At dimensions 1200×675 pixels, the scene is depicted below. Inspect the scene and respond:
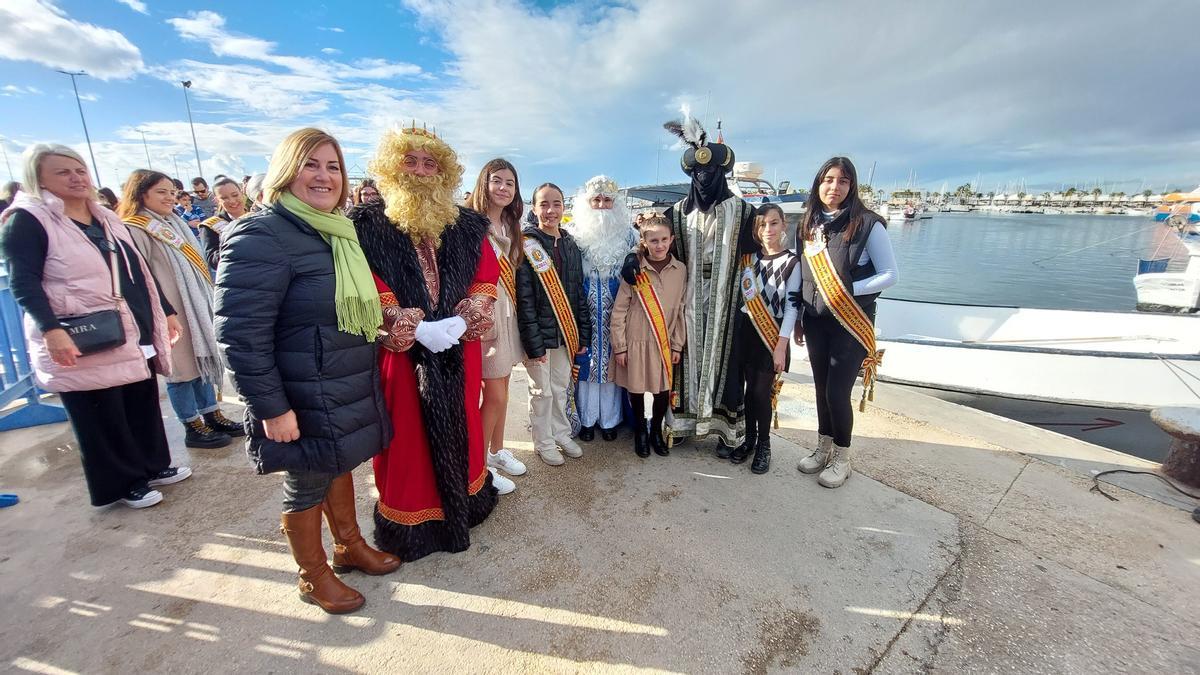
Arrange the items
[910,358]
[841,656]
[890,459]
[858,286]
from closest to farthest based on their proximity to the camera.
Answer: [841,656]
[858,286]
[890,459]
[910,358]

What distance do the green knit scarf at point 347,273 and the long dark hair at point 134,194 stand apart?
7.83 ft

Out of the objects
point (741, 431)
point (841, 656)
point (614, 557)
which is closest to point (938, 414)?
point (741, 431)

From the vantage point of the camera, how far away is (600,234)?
10.5 ft

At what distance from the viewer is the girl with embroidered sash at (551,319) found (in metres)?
2.96

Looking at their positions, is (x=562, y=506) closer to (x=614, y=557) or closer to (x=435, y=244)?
(x=614, y=557)

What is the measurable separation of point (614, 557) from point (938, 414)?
3.55 meters

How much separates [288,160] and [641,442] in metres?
2.67

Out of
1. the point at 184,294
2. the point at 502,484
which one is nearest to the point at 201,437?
the point at 184,294

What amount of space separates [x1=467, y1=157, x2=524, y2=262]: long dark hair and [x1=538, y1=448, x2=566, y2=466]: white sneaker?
1341 millimetres

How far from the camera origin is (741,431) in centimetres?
339

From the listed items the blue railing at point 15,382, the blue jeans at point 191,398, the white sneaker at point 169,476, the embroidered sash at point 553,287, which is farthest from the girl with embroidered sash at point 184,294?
the embroidered sash at point 553,287

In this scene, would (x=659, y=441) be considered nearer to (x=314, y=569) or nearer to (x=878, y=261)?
(x=878, y=261)

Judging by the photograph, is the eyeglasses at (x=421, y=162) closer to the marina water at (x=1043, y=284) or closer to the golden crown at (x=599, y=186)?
the golden crown at (x=599, y=186)

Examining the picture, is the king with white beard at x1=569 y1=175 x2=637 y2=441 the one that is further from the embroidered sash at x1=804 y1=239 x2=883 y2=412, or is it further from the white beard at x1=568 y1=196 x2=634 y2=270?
the embroidered sash at x1=804 y1=239 x2=883 y2=412
